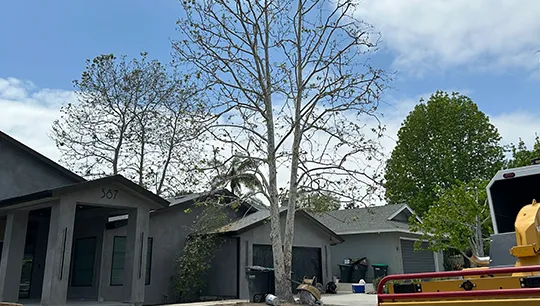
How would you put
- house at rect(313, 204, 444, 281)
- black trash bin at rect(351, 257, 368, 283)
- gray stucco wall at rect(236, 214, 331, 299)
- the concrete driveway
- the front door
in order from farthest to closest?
house at rect(313, 204, 444, 281) < black trash bin at rect(351, 257, 368, 283) < gray stucco wall at rect(236, 214, 331, 299) < the front door < the concrete driveway

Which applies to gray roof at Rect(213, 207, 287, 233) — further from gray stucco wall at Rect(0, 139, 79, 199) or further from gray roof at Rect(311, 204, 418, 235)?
gray stucco wall at Rect(0, 139, 79, 199)

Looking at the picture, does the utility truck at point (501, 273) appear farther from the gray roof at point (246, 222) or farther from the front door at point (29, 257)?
the front door at point (29, 257)

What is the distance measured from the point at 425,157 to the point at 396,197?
150 inches

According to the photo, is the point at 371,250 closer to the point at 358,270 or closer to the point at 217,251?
the point at 358,270

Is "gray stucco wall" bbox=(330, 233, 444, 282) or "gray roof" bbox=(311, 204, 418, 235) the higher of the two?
"gray roof" bbox=(311, 204, 418, 235)

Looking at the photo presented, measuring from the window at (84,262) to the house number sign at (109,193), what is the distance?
4.05 metres

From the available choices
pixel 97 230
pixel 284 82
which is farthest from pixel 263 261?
pixel 284 82

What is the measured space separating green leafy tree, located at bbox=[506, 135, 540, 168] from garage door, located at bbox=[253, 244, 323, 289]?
16.5 metres

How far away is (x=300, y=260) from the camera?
19.9 metres

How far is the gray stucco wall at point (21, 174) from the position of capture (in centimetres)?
1602

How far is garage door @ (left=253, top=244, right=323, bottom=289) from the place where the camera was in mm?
18391

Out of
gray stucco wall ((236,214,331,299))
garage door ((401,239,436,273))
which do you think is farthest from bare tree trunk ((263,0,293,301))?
garage door ((401,239,436,273))

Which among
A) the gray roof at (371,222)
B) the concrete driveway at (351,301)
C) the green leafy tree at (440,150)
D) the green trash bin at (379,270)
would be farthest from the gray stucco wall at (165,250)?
the green leafy tree at (440,150)

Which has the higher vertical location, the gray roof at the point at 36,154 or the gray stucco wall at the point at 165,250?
the gray roof at the point at 36,154
